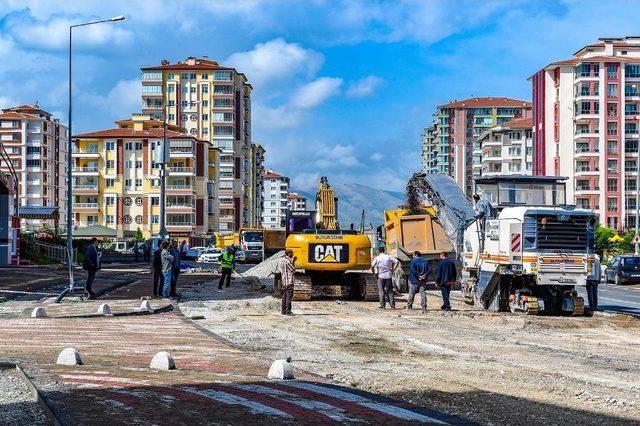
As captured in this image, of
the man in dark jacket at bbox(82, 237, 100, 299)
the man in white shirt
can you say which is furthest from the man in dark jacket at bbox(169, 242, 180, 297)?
the man in white shirt

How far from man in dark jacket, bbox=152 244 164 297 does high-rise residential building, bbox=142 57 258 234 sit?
115 m

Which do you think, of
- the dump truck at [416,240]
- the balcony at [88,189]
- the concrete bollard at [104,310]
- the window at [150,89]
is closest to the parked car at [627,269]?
the dump truck at [416,240]

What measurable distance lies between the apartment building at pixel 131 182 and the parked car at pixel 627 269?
79833 mm

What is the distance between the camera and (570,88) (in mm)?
114812

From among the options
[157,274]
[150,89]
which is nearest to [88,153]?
[150,89]

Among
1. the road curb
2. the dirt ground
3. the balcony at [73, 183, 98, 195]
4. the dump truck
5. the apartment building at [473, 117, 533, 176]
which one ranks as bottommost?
the dirt ground

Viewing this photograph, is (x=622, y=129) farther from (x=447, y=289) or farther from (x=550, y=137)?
(x=447, y=289)

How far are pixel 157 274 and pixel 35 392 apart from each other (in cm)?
1994

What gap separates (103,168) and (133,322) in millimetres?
106656

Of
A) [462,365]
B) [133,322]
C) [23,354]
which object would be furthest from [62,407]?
[133,322]

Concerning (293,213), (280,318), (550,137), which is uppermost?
(550,137)

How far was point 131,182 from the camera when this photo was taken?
125 m

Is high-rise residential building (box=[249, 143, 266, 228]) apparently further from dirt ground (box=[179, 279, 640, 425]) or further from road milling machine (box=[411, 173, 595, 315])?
dirt ground (box=[179, 279, 640, 425])

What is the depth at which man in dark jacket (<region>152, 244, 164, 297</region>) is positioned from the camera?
30.6 m
